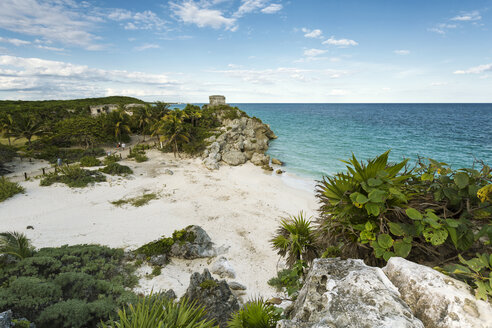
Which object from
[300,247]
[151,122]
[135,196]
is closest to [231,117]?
[151,122]

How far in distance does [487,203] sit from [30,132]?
38.7m

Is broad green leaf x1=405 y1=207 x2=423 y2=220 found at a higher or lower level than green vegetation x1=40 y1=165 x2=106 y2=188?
higher

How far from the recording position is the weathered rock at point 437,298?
7.07 feet

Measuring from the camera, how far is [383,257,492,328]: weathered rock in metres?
2.16

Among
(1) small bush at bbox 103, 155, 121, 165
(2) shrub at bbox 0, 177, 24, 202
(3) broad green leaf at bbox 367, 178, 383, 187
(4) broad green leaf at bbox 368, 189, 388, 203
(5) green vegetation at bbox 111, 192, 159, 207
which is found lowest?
(5) green vegetation at bbox 111, 192, 159, 207

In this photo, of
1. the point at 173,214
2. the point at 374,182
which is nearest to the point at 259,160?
the point at 173,214

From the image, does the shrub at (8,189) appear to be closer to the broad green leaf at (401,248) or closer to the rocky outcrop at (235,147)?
the rocky outcrop at (235,147)

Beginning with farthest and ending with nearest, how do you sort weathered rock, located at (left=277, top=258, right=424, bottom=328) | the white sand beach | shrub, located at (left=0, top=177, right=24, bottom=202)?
shrub, located at (left=0, top=177, right=24, bottom=202)
the white sand beach
weathered rock, located at (left=277, top=258, right=424, bottom=328)

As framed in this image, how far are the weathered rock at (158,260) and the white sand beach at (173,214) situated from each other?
1.38 ft

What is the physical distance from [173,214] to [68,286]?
26.7 feet

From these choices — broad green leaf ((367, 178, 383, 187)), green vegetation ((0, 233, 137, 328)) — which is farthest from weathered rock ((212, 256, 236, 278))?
broad green leaf ((367, 178, 383, 187))

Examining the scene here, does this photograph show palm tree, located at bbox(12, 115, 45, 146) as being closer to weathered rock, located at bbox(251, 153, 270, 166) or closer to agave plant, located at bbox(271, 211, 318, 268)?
weathered rock, located at bbox(251, 153, 270, 166)

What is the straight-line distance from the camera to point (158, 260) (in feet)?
33.6

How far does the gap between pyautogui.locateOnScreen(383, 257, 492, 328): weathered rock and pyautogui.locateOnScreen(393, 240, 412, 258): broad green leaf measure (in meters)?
0.23
